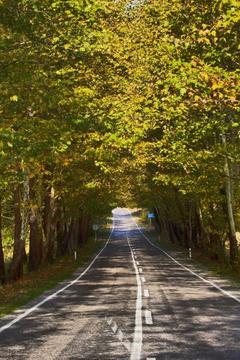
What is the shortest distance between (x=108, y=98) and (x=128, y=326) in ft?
39.5

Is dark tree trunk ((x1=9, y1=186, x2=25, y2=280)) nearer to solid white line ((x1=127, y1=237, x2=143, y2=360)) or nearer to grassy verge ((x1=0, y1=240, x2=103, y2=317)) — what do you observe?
grassy verge ((x1=0, y1=240, x2=103, y2=317))

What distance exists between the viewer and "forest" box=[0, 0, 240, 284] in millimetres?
13023

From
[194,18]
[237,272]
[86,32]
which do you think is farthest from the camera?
[237,272]

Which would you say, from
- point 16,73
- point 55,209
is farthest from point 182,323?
point 55,209

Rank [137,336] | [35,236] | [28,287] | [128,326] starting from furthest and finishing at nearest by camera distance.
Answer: [35,236]
[28,287]
[128,326]
[137,336]

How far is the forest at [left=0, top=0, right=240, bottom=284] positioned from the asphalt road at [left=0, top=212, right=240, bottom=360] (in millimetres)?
3997

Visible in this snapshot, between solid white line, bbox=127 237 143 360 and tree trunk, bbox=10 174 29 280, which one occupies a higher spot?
tree trunk, bbox=10 174 29 280

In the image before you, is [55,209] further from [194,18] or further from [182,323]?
[182,323]

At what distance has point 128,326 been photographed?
35.4 ft

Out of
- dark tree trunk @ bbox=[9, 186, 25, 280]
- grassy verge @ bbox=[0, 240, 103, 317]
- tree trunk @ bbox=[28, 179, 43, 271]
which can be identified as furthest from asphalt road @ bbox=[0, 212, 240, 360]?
tree trunk @ bbox=[28, 179, 43, 271]

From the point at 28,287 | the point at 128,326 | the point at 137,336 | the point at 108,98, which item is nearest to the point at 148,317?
the point at 128,326

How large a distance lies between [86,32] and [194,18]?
550cm

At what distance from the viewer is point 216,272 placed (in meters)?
26.9

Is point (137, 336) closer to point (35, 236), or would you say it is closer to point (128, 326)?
point (128, 326)
